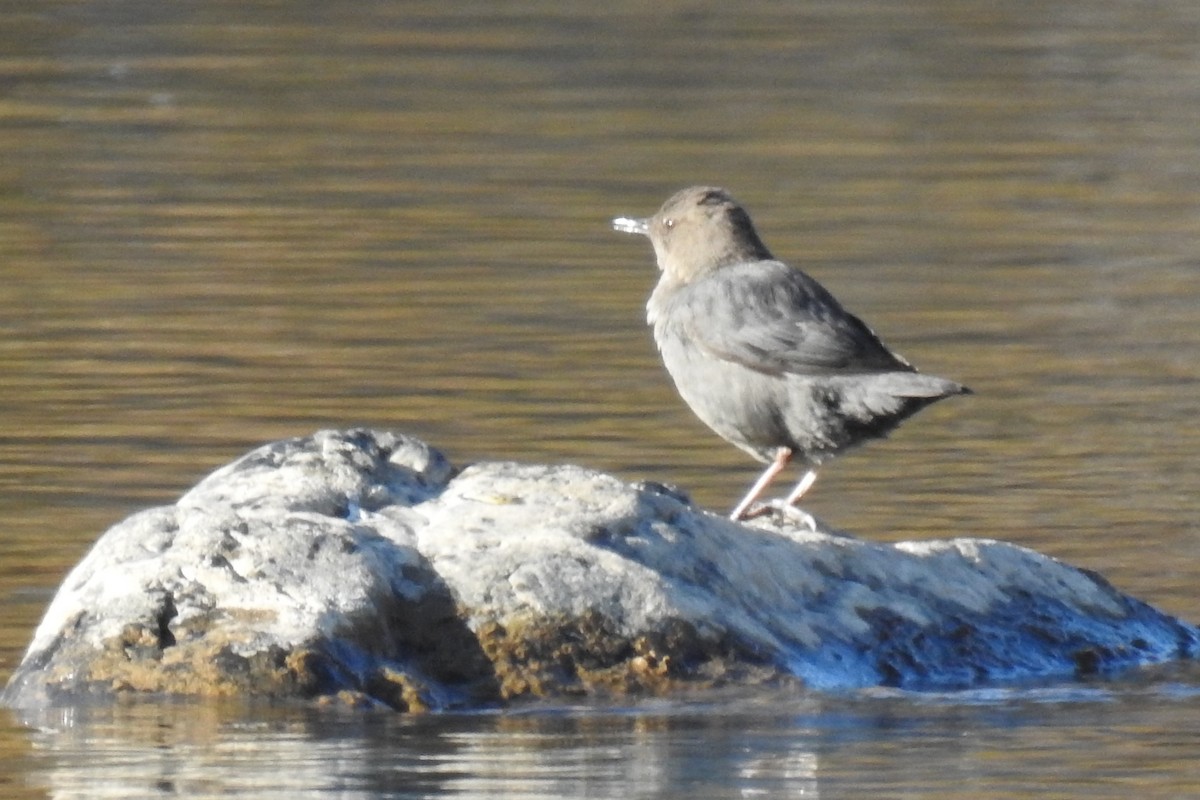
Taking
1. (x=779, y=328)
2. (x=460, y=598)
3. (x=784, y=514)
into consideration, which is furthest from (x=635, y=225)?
(x=460, y=598)

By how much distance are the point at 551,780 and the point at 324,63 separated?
1773 cm

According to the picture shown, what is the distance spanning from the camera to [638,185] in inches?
695

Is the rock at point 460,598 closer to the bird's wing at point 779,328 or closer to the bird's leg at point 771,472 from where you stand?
the bird's leg at point 771,472

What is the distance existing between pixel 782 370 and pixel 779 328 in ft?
0.45

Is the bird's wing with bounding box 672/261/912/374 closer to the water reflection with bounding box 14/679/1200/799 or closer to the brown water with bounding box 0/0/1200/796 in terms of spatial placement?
the brown water with bounding box 0/0/1200/796

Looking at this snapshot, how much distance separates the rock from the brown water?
185 millimetres

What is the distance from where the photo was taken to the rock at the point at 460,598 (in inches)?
288

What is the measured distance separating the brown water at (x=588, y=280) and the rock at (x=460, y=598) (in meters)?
0.19

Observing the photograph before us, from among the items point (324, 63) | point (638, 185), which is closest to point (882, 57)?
point (324, 63)

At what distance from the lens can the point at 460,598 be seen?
7438 millimetres

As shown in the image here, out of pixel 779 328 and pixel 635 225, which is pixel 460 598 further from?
pixel 635 225

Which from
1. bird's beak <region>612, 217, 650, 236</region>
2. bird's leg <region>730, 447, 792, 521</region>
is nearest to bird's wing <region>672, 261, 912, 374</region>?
bird's leg <region>730, 447, 792, 521</region>

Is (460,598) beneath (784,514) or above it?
beneath

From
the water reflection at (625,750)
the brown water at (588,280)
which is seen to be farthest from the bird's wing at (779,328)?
the water reflection at (625,750)
